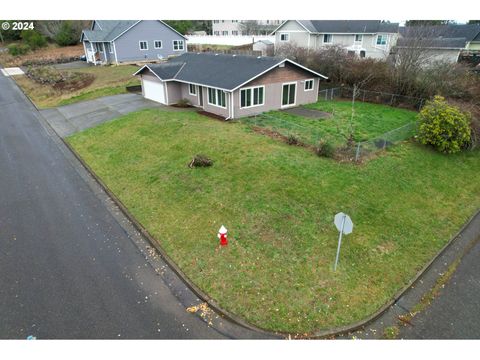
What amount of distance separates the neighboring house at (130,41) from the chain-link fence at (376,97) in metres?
27.6

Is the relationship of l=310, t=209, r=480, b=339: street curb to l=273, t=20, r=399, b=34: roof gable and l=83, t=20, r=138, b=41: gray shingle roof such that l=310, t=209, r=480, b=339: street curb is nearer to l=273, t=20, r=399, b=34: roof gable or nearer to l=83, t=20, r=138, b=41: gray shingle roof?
l=273, t=20, r=399, b=34: roof gable

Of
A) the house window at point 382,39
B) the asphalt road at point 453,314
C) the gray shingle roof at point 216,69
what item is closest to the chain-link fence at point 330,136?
the gray shingle roof at point 216,69

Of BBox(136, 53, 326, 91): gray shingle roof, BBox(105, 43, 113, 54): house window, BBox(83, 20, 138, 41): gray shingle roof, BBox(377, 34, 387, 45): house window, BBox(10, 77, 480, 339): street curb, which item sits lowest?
BBox(10, 77, 480, 339): street curb

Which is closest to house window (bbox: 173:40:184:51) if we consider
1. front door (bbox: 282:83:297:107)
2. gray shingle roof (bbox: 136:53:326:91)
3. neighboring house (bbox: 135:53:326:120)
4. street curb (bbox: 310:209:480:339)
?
Result: gray shingle roof (bbox: 136:53:326:91)

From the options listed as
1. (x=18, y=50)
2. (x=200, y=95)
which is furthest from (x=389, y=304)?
(x=18, y=50)

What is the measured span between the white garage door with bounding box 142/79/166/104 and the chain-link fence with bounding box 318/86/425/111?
1434 centimetres

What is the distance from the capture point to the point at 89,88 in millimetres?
34219

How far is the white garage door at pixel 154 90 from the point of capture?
88.3 feet

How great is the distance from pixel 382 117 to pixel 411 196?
11948 mm

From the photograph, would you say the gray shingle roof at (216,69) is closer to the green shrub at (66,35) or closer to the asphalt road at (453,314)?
the asphalt road at (453,314)

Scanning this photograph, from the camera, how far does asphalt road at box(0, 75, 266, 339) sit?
7789 millimetres

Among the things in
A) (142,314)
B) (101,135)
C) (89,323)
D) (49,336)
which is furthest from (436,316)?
(101,135)

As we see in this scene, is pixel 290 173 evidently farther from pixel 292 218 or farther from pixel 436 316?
pixel 436 316

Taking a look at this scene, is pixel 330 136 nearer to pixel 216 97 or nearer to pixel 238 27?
pixel 216 97
